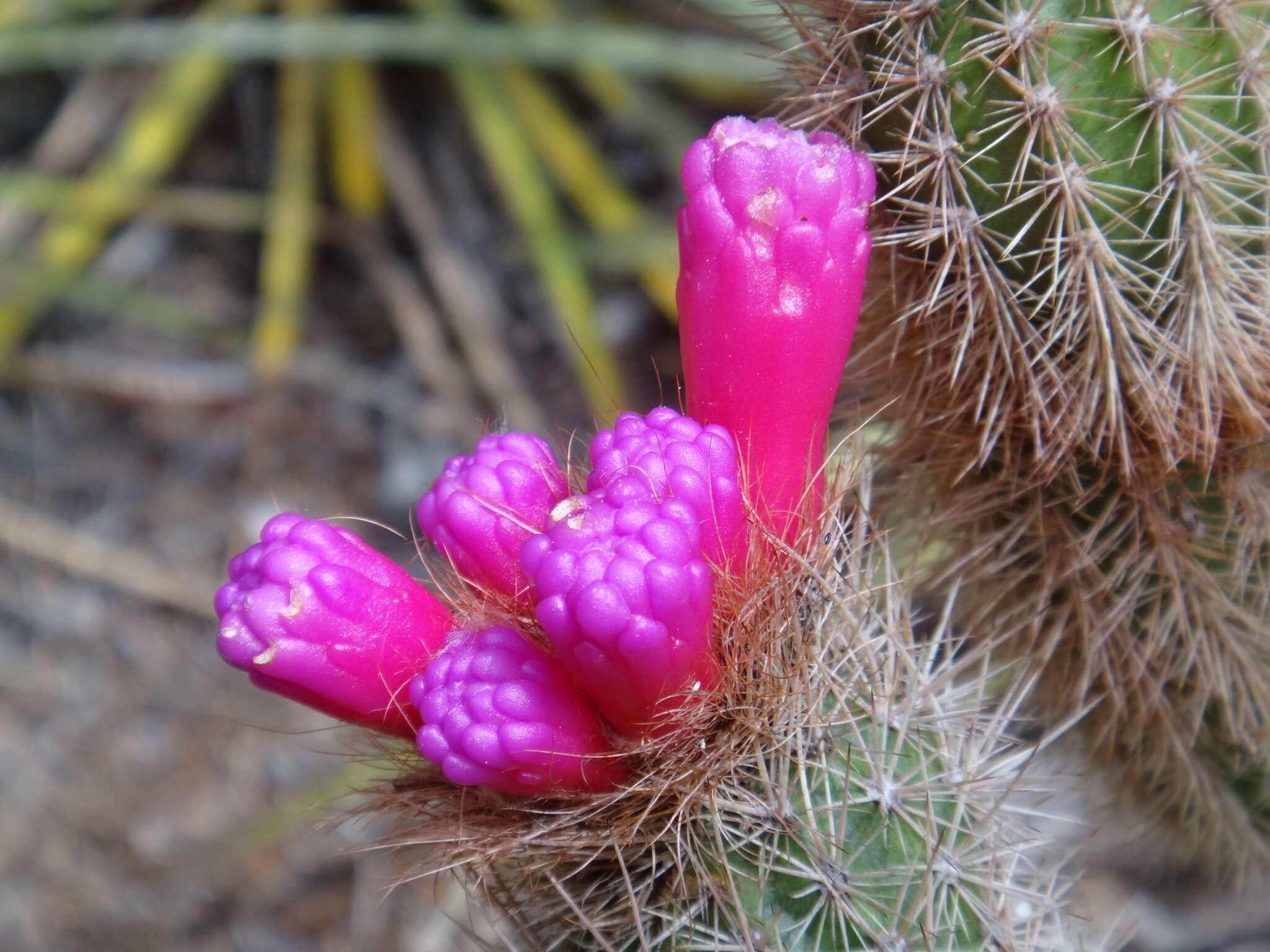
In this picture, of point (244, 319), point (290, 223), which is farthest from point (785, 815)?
point (244, 319)

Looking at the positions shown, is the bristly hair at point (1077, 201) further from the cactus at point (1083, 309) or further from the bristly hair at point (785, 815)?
the bristly hair at point (785, 815)

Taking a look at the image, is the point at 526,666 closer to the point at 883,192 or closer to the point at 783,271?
the point at 783,271

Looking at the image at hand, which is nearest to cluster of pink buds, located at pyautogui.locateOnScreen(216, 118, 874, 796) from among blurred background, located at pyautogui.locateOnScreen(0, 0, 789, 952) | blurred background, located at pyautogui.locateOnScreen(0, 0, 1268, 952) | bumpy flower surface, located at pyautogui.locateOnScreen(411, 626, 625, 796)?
bumpy flower surface, located at pyautogui.locateOnScreen(411, 626, 625, 796)

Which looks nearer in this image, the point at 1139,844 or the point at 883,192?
the point at 883,192

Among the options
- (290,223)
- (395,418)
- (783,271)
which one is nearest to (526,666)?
(783,271)

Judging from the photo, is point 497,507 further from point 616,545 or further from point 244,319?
point 244,319

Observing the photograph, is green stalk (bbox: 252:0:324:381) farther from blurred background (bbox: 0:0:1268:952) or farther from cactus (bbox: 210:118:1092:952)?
cactus (bbox: 210:118:1092:952)
